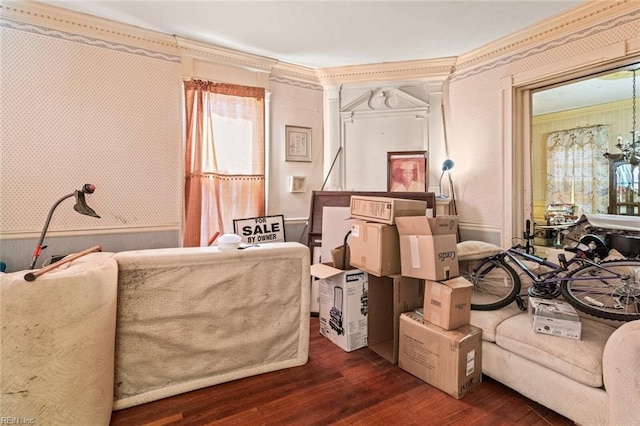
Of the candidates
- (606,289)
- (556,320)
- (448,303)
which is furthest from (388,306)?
(606,289)

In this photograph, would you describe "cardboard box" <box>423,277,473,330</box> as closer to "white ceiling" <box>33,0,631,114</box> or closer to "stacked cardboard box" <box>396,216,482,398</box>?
"stacked cardboard box" <box>396,216,482,398</box>

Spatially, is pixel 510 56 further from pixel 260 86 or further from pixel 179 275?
pixel 179 275

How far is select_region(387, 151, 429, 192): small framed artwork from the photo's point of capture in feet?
12.9

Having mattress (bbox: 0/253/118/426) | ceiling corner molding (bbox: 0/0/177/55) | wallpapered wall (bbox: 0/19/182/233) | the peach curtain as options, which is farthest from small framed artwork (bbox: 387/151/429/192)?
mattress (bbox: 0/253/118/426)

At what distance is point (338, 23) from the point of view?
300cm

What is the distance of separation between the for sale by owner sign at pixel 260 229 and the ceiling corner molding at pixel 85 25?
1908 mm

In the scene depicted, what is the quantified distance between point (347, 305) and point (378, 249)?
Answer: 53 cm

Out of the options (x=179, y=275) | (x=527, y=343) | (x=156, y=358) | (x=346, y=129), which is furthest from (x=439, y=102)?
(x=156, y=358)

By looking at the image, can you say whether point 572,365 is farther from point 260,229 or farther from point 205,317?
point 260,229

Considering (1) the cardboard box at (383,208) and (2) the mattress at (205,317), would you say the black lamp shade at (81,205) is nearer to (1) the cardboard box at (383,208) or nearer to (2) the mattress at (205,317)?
(2) the mattress at (205,317)

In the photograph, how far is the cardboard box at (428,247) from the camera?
2.20m

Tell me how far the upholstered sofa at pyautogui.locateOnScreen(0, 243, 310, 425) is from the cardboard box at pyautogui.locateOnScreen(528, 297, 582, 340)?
147cm

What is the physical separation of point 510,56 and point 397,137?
1.38m

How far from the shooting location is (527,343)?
197cm
